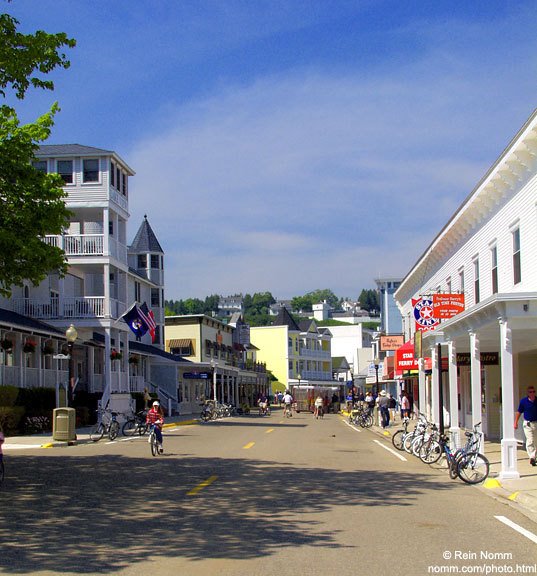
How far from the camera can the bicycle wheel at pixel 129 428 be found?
31450 millimetres

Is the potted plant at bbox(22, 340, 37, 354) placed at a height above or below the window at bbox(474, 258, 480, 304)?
below

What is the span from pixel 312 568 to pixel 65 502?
6.02m

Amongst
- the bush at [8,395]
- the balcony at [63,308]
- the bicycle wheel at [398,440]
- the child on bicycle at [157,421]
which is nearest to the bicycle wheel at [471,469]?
the bicycle wheel at [398,440]

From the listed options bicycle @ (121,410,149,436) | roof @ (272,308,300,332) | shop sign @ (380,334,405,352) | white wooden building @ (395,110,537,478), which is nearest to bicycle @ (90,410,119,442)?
bicycle @ (121,410,149,436)

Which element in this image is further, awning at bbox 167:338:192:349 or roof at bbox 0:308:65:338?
awning at bbox 167:338:192:349

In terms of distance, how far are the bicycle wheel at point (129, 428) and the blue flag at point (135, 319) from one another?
23.6 feet

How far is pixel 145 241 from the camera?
6412 centimetres

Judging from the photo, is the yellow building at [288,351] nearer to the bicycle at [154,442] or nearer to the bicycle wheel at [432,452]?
the bicycle at [154,442]

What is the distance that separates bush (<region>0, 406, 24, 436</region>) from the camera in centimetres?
2936

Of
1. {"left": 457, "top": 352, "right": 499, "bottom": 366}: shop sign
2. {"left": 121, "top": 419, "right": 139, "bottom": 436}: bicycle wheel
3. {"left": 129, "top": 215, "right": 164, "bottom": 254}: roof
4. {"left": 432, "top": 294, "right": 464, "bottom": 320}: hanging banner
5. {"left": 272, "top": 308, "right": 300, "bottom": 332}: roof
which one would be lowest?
{"left": 121, "top": 419, "right": 139, "bottom": 436}: bicycle wheel

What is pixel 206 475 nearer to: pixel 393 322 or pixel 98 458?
pixel 98 458

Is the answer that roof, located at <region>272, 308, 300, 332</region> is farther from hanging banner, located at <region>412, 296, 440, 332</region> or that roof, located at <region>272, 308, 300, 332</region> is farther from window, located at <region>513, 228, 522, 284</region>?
window, located at <region>513, 228, 522, 284</region>

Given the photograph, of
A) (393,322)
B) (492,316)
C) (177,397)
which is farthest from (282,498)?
(393,322)

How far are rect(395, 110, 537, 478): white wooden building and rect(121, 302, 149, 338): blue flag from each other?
→ 13852 millimetres
